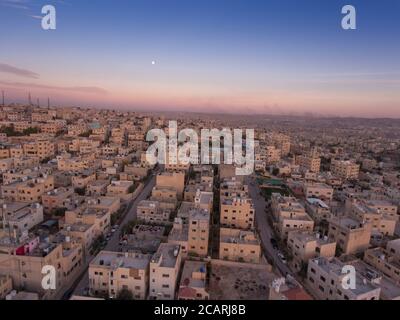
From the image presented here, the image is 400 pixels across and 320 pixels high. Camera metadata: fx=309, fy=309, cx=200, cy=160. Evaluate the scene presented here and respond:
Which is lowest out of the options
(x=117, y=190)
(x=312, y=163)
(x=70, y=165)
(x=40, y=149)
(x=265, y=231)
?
(x=265, y=231)

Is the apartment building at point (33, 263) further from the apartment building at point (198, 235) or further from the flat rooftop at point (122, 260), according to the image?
the apartment building at point (198, 235)

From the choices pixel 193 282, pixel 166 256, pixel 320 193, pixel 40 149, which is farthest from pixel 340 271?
pixel 40 149

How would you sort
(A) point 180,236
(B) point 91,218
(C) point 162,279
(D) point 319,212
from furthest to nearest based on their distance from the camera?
(D) point 319,212, (B) point 91,218, (A) point 180,236, (C) point 162,279

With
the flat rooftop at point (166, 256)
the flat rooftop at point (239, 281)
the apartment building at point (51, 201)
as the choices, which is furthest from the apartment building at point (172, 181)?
the flat rooftop at point (166, 256)

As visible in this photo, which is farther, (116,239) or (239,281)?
(116,239)

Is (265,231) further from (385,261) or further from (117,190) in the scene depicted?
(117,190)
